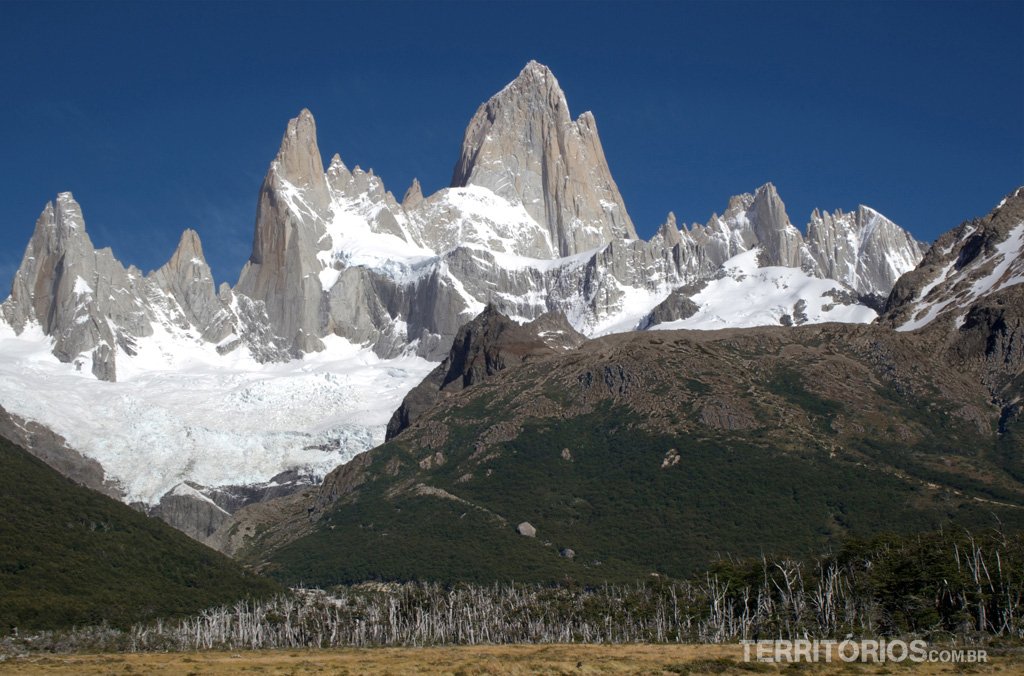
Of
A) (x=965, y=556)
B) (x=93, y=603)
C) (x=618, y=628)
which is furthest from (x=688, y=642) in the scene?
(x=93, y=603)

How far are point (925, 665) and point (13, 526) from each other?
13054cm

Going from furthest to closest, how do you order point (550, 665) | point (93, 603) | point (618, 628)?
point (93, 603) < point (618, 628) < point (550, 665)

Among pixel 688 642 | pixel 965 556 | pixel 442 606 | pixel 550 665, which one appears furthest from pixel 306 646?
pixel 965 556

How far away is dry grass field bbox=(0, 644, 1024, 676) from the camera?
341 feet

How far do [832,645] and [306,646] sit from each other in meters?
67.9

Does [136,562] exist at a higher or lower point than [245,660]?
higher

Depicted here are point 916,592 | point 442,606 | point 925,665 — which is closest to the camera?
point 925,665

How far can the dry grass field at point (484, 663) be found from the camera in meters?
104

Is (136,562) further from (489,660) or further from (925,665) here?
(925,665)

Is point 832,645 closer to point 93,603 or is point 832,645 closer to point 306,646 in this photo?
point 306,646

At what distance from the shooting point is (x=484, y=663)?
366ft

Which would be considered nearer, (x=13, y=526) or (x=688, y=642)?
(x=688, y=642)

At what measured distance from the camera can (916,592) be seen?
5581 inches

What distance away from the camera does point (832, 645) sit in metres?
118
